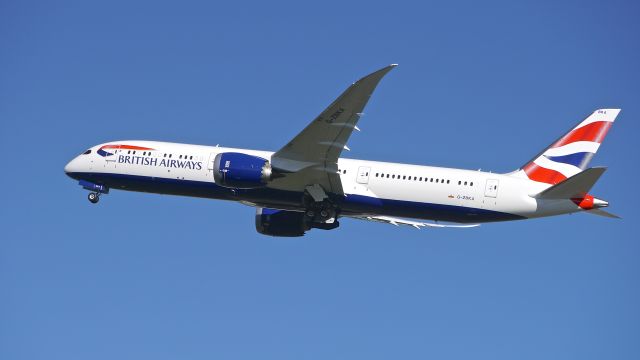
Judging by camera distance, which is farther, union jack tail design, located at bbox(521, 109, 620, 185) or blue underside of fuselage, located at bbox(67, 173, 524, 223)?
union jack tail design, located at bbox(521, 109, 620, 185)

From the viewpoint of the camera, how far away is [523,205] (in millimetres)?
49156

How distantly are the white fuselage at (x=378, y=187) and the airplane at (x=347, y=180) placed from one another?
5cm

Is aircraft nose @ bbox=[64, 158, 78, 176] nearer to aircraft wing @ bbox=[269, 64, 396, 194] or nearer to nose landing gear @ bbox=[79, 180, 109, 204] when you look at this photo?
nose landing gear @ bbox=[79, 180, 109, 204]

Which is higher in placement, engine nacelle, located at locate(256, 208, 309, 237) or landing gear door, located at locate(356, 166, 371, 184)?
landing gear door, located at locate(356, 166, 371, 184)

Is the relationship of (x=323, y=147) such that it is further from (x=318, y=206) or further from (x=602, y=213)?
(x=602, y=213)

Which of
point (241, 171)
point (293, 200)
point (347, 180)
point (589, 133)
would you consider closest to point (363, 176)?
point (347, 180)

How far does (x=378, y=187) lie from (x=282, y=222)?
8169 mm

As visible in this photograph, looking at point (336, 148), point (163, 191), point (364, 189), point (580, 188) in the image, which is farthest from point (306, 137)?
point (580, 188)

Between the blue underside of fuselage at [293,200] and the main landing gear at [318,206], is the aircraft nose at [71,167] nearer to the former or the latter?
the blue underside of fuselage at [293,200]

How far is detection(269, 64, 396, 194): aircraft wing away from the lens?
44.9 m

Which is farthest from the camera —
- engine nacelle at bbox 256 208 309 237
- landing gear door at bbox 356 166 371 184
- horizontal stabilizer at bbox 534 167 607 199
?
engine nacelle at bbox 256 208 309 237

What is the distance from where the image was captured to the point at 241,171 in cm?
4869

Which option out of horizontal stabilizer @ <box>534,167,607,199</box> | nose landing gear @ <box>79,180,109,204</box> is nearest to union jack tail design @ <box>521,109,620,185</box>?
horizontal stabilizer @ <box>534,167,607,199</box>

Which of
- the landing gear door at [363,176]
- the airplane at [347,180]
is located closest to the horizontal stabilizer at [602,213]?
the airplane at [347,180]
